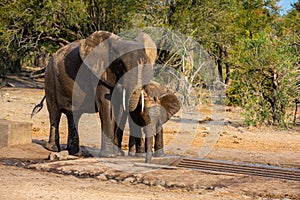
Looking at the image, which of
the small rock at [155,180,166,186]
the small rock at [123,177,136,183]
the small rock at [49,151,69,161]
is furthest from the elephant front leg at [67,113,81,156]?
the small rock at [155,180,166,186]

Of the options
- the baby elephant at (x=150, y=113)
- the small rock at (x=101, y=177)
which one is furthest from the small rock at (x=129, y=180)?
the baby elephant at (x=150, y=113)

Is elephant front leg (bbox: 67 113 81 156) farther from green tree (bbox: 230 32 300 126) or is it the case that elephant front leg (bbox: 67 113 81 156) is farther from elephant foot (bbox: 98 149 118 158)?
green tree (bbox: 230 32 300 126)

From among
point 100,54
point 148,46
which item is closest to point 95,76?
point 100,54

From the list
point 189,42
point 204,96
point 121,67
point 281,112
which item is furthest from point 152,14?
point 121,67

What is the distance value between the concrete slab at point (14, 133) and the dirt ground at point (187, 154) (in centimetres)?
14

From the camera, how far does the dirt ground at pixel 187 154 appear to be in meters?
6.16

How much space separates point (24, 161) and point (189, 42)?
32.8 ft

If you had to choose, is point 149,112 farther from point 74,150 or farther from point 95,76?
point 74,150

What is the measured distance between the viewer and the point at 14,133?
372 inches

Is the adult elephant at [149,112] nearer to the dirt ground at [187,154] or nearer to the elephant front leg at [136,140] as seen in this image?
the elephant front leg at [136,140]

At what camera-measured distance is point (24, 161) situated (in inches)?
328

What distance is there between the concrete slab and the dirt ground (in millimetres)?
142

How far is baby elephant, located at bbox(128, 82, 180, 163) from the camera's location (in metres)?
7.50

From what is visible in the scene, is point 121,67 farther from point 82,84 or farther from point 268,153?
point 268,153
